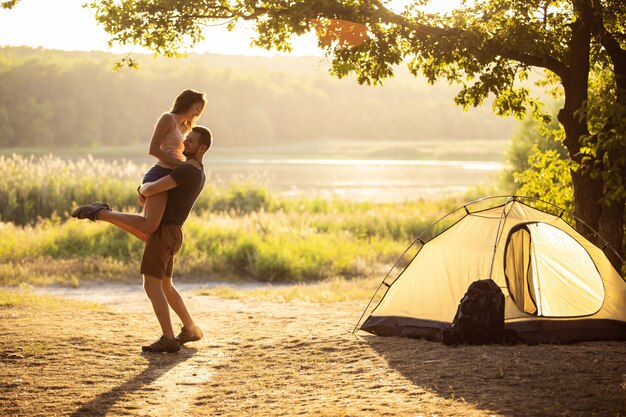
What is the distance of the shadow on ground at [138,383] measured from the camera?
263 inches

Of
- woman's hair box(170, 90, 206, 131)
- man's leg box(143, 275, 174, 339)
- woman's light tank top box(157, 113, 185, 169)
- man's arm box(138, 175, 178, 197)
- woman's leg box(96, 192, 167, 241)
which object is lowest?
man's leg box(143, 275, 174, 339)

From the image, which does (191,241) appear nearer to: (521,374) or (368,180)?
(521,374)

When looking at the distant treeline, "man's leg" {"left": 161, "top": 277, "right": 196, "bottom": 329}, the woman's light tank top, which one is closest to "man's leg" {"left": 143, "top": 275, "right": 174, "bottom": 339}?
"man's leg" {"left": 161, "top": 277, "right": 196, "bottom": 329}

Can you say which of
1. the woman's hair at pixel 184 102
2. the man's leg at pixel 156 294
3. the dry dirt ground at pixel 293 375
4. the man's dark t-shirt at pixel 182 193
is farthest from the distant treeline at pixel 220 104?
the man's leg at pixel 156 294

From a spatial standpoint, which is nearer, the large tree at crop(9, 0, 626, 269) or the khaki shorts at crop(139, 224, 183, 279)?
the khaki shorts at crop(139, 224, 183, 279)

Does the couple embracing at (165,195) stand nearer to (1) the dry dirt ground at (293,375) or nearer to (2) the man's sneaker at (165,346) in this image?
(2) the man's sneaker at (165,346)

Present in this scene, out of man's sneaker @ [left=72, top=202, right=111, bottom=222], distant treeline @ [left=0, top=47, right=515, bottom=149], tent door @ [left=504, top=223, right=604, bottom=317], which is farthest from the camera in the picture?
distant treeline @ [left=0, top=47, right=515, bottom=149]

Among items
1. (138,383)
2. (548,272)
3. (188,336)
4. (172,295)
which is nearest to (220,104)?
(548,272)

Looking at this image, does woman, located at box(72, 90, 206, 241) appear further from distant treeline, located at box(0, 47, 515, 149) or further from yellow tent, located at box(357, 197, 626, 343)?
distant treeline, located at box(0, 47, 515, 149)

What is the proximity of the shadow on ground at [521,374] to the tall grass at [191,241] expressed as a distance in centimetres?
824

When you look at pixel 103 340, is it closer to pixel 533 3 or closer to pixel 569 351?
pixel 569 351

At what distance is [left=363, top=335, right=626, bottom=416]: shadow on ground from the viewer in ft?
21.0

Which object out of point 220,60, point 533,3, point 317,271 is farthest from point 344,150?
point 533,3

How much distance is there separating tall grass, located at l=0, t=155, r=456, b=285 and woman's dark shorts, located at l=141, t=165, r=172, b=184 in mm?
7673
